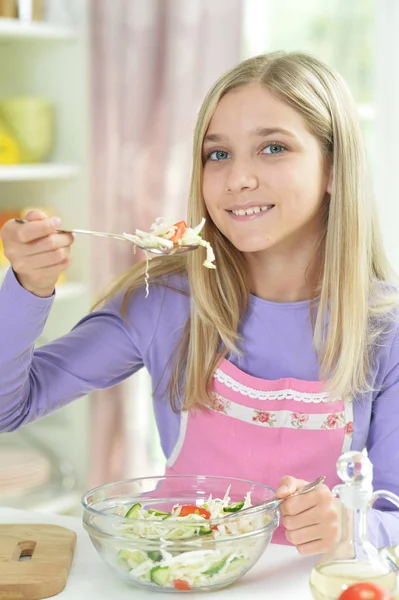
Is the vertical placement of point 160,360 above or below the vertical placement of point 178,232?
Result: below

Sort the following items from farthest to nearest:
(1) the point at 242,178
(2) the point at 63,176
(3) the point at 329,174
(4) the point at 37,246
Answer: (2) the point at 63,176, (3) the point at 329,174, (1) the point at 242,178, (4) the point at 37,246

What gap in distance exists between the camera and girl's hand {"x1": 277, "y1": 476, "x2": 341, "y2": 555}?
127 cm

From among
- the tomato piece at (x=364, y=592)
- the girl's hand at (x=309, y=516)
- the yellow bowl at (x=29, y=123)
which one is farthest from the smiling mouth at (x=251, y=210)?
the yellow bowl at (x=29, y=123)

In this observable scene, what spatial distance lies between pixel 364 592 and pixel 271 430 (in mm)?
678

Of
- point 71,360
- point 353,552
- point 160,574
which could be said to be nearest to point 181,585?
point 160,574

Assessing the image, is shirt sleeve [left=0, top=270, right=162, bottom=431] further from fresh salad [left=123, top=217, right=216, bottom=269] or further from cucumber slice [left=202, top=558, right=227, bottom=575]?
cucumber slice [left=202, top=558, right=227, bottom=575]

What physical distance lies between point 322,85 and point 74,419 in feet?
5.93

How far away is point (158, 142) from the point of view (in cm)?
313

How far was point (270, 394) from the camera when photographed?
1.69 meters

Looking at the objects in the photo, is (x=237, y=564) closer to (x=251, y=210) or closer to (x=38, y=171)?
(x=251, y=210)

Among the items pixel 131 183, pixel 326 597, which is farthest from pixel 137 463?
pixel 326 597

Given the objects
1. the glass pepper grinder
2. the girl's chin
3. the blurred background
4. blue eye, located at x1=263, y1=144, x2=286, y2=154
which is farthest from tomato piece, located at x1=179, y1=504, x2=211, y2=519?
the blurred background

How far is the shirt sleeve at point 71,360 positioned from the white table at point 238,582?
1.07 feet

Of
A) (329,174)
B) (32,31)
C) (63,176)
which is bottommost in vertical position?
(63,176)
